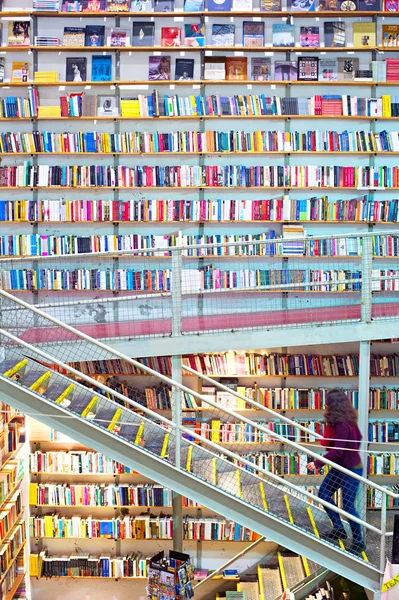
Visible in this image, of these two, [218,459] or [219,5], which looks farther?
[219,5]

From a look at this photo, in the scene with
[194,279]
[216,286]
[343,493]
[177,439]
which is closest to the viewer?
[177,439]

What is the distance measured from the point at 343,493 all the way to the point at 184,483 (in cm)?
119

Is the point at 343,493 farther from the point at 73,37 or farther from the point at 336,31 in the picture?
the point at 73,37

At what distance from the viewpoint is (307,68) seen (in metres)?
7.31

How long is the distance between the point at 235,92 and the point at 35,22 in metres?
2.18

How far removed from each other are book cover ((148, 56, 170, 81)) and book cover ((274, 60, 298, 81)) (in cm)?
113

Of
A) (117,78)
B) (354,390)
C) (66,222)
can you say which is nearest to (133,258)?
(66,222)

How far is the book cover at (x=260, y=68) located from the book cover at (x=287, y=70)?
0.33ft

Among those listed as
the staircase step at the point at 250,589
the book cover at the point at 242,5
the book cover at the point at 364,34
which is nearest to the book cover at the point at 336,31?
the book cover at the point at 364,34

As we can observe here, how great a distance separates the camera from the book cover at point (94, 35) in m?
7.34

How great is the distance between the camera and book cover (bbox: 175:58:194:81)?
24.2 ft

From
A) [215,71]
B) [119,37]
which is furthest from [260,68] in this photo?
[119,37]

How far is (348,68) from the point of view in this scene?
7355 mm

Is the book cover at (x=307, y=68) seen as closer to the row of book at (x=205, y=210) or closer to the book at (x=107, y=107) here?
the row of book at (x=205, y=210)
